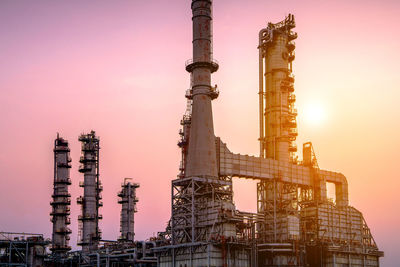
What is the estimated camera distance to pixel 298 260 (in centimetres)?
8500

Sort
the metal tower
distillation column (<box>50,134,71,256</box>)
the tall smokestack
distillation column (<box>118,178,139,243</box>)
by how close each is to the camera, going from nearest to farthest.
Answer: the metal tower → the tall smokestack → distillation column (<box>50,134,71,256</box>) → distillation column (<box>118,178,139,243</box>)

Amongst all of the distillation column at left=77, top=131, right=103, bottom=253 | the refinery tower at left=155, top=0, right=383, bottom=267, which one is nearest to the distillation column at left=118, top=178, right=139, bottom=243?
the distillation column at left=77, top=131, right=103, bottom=253

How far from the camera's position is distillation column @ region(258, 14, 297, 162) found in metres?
97.1

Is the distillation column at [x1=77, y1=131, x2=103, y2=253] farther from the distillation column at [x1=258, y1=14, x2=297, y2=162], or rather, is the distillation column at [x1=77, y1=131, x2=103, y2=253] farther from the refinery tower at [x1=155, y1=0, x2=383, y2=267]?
the distillation column at [x1=258, y1=14, x2=297, y2=162]

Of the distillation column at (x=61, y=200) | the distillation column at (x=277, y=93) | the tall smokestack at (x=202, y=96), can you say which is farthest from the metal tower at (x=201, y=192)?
the distillation column at (x=61, y=200)

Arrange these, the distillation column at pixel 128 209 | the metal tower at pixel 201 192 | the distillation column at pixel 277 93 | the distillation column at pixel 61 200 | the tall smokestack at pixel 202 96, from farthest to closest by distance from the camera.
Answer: the distillation column at pixel 128 209 → the distillation column at pixel 61 200 → the distillation column at pixel 277 93 → the tall smokestack at pixel 202 96 → the metal tower at pixel 201 192

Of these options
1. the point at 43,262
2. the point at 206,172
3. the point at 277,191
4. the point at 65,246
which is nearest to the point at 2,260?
the point at 43,262

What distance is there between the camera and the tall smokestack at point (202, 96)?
82.8 m

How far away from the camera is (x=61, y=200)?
373 feet

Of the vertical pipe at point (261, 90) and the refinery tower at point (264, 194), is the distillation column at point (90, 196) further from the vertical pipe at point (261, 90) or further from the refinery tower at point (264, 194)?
the vertical pipe at point (261, 90)

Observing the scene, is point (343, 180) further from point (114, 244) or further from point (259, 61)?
point (114, 244)

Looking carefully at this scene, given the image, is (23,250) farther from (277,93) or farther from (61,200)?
(277,93)

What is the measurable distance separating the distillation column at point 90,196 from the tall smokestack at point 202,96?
39455 millimetres

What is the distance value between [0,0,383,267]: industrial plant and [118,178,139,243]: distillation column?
56.4ft
